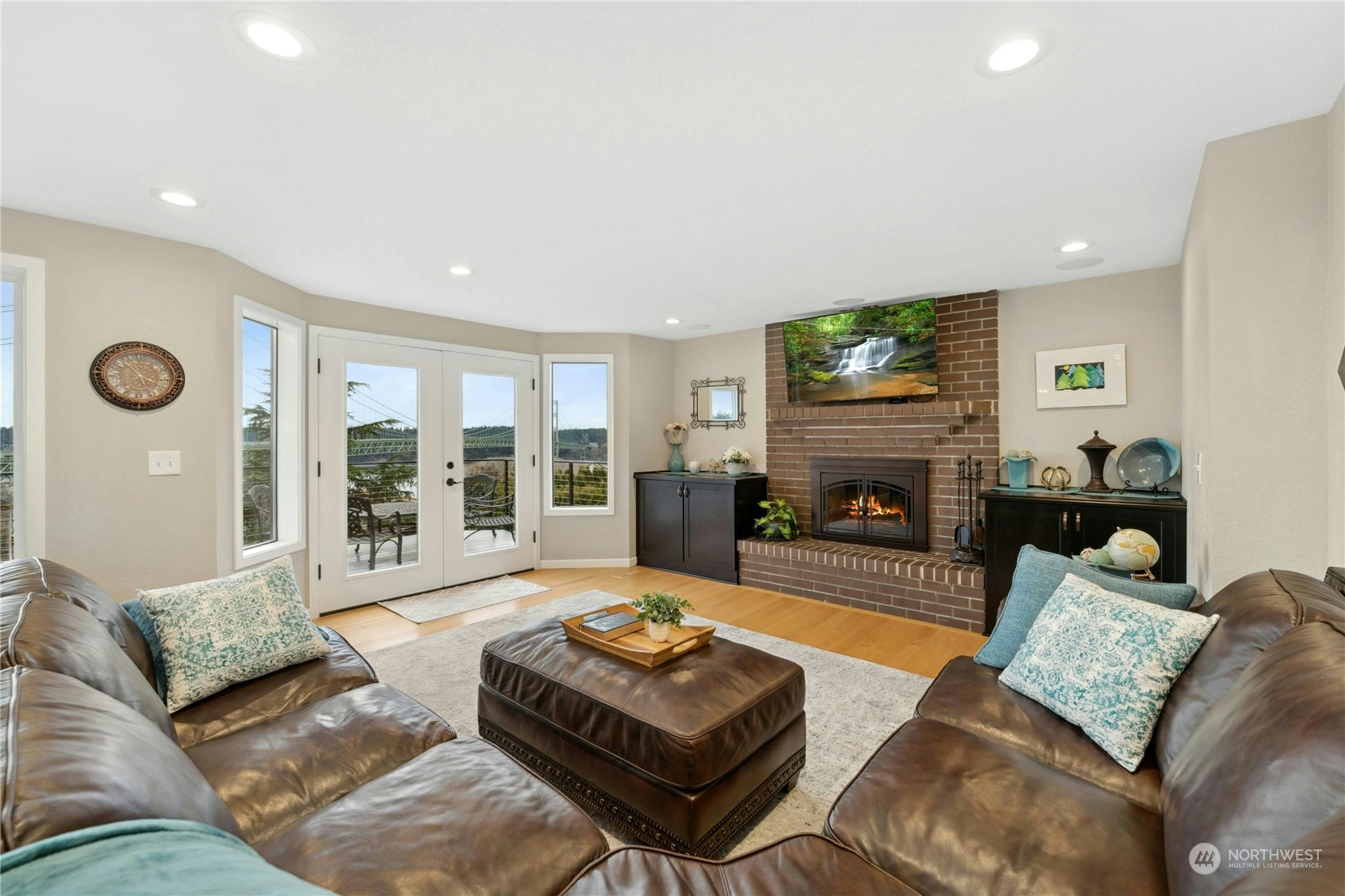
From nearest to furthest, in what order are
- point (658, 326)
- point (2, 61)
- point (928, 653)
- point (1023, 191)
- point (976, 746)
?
point (976, 746), point (2, 61), point (1023, 191), point (928, 653), point (658, 326)

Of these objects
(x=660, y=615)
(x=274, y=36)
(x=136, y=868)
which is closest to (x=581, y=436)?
(x=660, y=615)

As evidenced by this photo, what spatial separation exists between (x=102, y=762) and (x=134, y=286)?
10.1 ft

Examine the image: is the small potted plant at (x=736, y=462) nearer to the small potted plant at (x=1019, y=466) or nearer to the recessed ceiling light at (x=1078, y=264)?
the small potted plant at (x=1019, y=466)

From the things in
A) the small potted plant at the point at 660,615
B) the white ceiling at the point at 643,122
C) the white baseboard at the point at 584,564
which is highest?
the white ceiling at the point at 643,122

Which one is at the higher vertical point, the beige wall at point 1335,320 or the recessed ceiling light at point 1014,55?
the recessed ceiling light at point 1014,55

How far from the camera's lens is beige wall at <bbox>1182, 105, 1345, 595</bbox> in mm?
1875

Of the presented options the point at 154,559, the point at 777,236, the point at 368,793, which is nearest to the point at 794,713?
the point at 368,793

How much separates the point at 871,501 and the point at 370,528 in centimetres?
401

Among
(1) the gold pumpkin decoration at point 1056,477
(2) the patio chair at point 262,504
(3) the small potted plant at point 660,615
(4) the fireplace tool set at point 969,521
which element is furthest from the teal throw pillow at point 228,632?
(1) the gold pumpkin decoration at point 1056,477

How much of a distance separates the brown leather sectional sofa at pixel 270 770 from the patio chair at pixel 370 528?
256cm

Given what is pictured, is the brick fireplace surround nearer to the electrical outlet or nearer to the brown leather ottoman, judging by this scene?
the brown leather ottoman

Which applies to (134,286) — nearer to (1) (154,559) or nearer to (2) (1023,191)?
(1) (154,559)

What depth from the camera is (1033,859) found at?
3.58 ft

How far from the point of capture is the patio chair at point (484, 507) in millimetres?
5000
